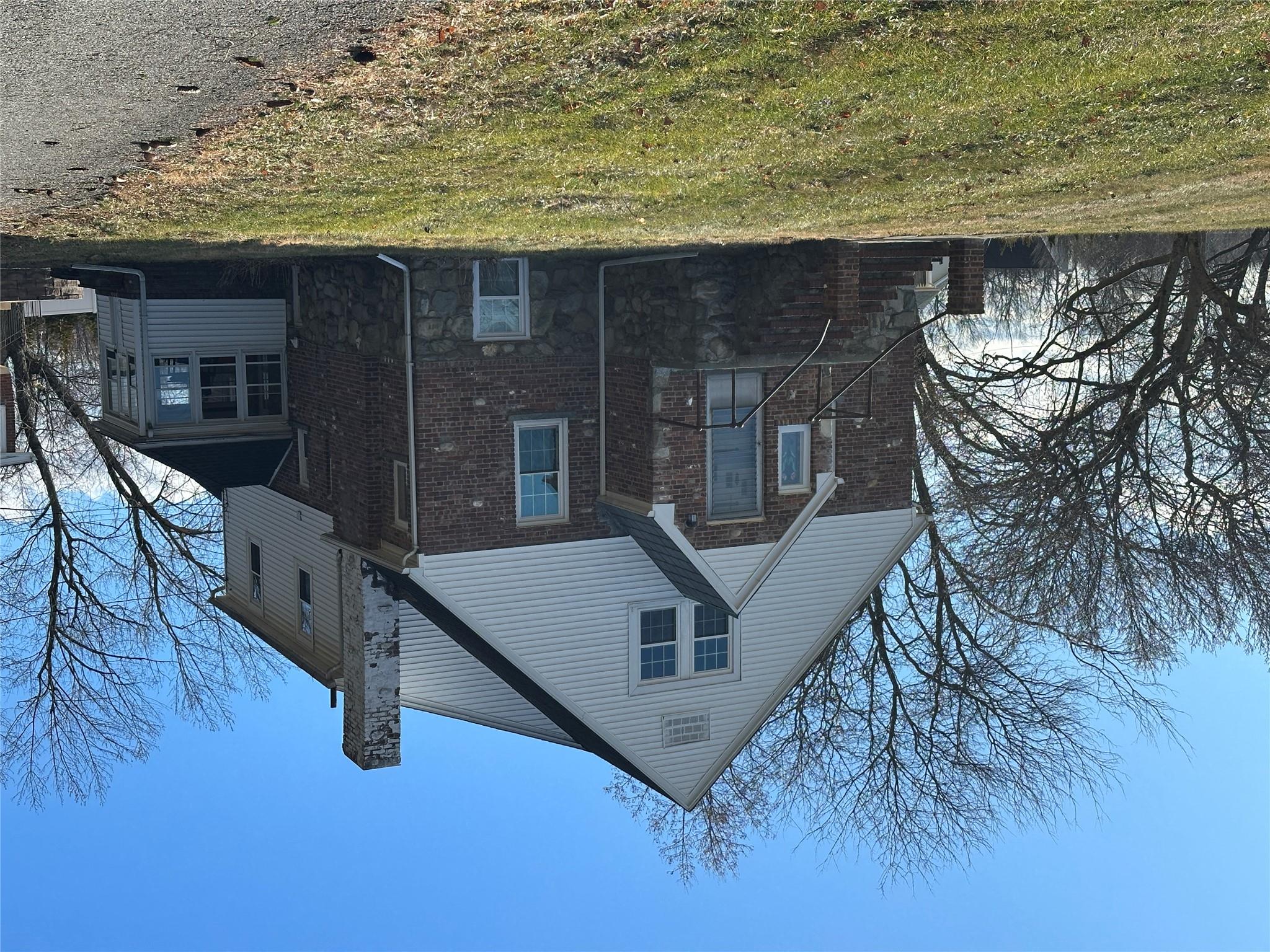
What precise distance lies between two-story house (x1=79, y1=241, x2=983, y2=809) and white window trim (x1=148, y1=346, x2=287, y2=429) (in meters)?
2.18

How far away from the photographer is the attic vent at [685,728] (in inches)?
811

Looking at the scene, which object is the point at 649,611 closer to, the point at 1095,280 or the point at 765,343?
the point at 765,343

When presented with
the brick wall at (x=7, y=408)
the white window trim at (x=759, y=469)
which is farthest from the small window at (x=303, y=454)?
the white window trim at (x=759, y=469)

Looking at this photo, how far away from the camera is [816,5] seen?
7.59 meters

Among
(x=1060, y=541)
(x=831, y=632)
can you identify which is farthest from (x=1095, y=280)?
(x=831, y=632)

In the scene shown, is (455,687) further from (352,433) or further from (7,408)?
(7,408)

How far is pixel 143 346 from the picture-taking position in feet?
77.0

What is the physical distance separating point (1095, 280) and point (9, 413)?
35.7 metres

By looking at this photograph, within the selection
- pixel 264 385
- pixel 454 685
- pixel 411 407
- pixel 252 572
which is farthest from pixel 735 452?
pixel 252 572

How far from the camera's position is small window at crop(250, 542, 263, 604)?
2631cm

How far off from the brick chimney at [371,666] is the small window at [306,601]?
2644 millimetres

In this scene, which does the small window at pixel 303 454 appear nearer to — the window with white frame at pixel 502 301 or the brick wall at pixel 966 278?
the window with white frame at pixel 502 301

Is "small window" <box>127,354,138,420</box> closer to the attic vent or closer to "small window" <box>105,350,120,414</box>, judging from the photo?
"small window" <box>105,350,120,414</box>

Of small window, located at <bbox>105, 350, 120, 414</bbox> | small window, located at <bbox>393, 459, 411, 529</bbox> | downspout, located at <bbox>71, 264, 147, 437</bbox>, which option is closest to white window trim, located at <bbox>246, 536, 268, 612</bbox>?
downspout, located at <bbox>71, 264, 147, 437</bbox>
